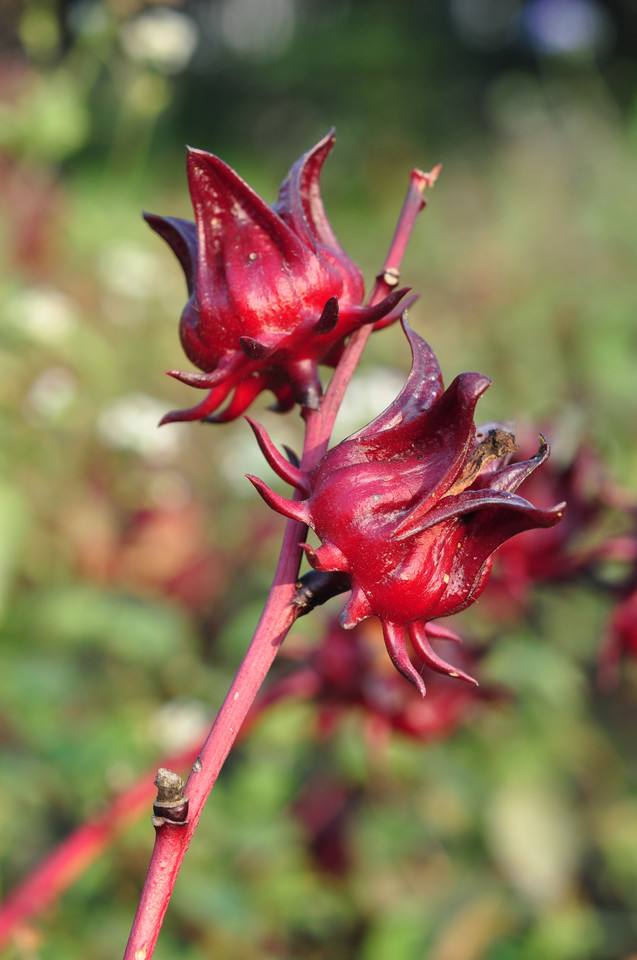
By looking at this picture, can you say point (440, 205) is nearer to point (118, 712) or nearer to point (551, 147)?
point (551, 147)

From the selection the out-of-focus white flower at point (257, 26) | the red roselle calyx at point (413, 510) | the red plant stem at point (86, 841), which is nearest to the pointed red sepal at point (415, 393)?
the red roselle calyx at point (413, 510)

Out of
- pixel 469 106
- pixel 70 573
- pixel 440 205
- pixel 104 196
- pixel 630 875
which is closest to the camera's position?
pixel 630 875

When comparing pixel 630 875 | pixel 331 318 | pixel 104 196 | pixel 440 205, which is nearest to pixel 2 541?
pixel 630 875

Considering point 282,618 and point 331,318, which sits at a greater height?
point 331,318

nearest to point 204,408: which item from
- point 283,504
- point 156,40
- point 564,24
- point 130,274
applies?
point 283,504

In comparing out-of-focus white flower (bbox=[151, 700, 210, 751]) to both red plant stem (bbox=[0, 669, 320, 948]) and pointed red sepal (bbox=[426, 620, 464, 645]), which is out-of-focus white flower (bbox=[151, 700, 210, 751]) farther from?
pointed red sepal (bbox=[426, 620, 464, 645])
